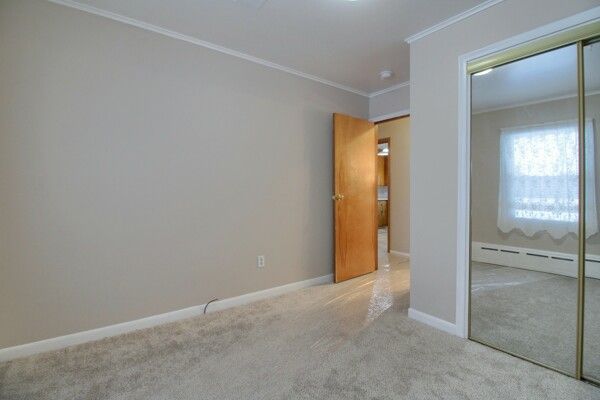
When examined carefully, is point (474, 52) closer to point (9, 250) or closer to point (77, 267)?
point (77, 267)

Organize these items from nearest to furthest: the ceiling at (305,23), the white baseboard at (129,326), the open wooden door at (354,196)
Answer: the white baseboard at (129,326), the ceiling at (305,23), the open wooden door at (354,196)

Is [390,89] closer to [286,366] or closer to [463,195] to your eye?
[463,195]

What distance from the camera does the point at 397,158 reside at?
16.7 feet


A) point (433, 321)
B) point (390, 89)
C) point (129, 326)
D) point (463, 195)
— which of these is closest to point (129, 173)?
point (129, 326)

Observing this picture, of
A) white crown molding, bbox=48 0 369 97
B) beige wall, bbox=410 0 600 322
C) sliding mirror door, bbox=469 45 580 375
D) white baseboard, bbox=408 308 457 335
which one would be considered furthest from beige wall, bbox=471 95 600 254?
white crown molding, bbox=48 0 369 97

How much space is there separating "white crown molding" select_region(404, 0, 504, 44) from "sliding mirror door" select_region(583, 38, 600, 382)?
670mm

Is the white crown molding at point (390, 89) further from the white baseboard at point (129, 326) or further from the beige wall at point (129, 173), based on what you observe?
the white baseboard at point (129, 326)

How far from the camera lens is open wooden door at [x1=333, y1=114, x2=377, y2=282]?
355 centimetres

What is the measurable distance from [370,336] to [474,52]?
2.23 meters

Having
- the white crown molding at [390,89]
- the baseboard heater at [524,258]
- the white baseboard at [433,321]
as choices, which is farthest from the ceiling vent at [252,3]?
the white baseboard at [433,321]

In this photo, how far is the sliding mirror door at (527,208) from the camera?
6.16ft

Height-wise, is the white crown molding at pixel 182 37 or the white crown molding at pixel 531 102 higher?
the white crown molding at pixel 182 37

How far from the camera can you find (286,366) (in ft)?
6.24

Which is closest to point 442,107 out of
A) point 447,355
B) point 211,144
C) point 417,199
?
point 417,199
